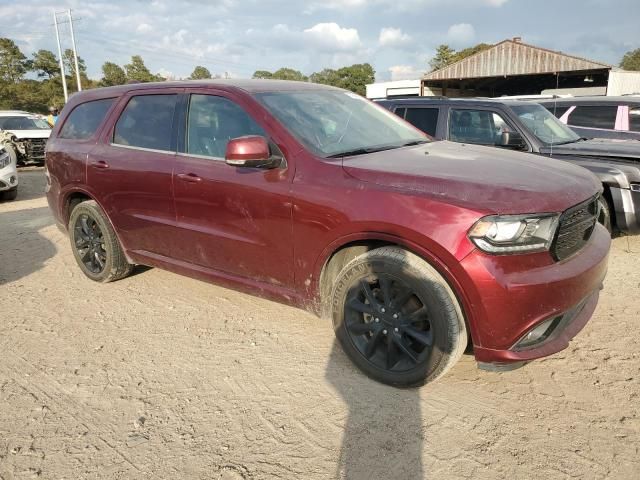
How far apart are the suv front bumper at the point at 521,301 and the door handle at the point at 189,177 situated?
2009 millimetres

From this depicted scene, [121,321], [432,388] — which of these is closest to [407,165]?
[432,388]

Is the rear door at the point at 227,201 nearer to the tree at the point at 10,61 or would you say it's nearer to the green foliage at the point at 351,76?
the tree at the point at 10,61

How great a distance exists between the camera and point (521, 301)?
2416 mm

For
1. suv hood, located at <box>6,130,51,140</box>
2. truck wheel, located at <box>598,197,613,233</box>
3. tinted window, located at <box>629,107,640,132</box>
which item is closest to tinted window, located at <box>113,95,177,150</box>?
truck wheel, located at <box>598,197,613,233</box>

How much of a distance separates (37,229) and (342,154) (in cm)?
577

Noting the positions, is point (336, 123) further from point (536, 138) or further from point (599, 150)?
point (599, 150)

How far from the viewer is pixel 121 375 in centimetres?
317

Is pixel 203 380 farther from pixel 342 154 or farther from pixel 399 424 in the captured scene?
pixel 342 154

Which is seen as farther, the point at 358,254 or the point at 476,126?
the point at 476,126

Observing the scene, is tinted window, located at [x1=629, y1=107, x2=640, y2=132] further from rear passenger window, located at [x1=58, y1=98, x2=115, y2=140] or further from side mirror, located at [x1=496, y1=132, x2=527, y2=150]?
rear passenger window, located at [x1=58, y1=98, x2=115, y2=140]

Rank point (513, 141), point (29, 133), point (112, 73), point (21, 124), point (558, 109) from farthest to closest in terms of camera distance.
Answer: point (112, 73), point (21, 124), point (29, 133), point (558, 109), point (513, 141)

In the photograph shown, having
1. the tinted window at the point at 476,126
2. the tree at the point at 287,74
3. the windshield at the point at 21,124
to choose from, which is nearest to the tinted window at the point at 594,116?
the tinted window at the point at 476,126

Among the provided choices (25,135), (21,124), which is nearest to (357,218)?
(25,135)

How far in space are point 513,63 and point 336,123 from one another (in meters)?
24.5
